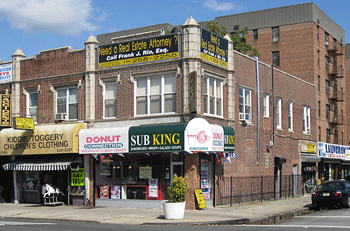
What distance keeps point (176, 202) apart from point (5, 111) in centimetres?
1286

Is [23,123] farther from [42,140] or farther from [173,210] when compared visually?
[173,210]

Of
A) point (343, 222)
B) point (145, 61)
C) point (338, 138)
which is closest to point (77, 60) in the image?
point (145, 61)

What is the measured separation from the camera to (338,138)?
52906 millimetres

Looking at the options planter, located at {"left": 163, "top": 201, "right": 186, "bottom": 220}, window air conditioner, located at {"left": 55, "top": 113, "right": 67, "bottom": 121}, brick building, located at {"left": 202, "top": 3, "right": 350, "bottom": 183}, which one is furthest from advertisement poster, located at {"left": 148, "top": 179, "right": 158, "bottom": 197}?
brick building, located at {"left": 202, "top": 3, "right": 350, "bottom": 183}

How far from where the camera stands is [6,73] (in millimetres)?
27578

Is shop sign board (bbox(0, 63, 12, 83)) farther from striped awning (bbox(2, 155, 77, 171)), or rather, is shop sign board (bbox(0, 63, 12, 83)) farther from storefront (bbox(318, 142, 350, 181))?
storefront (bbox(318, 142, 350, 181))

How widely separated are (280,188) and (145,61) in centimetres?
1296

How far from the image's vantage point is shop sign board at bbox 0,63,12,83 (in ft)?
Result: 89.9

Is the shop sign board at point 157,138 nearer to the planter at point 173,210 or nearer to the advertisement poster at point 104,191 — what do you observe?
the advertisement poster at point 104,191

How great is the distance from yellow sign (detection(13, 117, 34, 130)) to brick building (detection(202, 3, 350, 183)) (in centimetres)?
3049

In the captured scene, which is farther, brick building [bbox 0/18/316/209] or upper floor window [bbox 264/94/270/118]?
upper floor window [bbox 264/94/270/118]

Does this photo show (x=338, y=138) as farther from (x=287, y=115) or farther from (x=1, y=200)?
(x=1, y=200)

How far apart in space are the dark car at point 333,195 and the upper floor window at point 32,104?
16213 millimetres

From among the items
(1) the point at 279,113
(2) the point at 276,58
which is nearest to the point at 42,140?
(1) the point at 279,113
